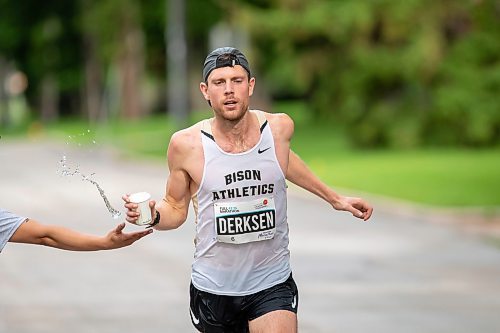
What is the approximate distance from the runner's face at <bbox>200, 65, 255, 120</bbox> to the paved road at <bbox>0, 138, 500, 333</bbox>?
1586 mm

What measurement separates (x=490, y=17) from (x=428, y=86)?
16.7 metres

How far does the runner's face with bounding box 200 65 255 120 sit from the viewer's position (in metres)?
6.32

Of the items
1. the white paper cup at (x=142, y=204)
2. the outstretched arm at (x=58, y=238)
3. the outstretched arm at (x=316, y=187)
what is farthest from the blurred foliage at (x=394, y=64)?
the white paper cup at (x=142, y=204)

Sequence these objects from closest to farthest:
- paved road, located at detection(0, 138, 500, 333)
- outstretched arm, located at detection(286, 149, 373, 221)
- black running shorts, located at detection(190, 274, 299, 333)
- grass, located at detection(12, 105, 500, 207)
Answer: black running shorts, located at detection(190, 274, 299, 333) → outstretched arm, located at detection(286, 149, 373, 221) → paved road, located at detection(0, 138, 500, 333) → grass, located at detection(12, 105, 500, 207)

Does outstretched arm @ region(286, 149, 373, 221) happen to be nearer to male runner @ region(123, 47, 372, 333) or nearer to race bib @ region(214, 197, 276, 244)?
male runner @ region(123, 47, 372, 333)

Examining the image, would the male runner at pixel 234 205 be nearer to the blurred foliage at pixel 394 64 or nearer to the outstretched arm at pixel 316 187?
the outstretched arm at pixel 316 187

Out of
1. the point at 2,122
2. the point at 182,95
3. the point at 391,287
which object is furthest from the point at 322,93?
the point at 2,122

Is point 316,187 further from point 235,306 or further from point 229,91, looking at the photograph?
point 229,91

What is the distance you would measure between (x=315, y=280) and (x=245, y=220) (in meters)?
7.89

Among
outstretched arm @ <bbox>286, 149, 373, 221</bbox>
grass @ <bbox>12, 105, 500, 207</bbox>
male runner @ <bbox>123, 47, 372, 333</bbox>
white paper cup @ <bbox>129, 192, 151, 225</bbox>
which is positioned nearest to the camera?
white paper cup @ <bbox>129, 192, 151, 225</bbox>

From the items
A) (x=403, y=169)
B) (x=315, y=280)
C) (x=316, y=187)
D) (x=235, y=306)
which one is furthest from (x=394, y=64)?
(x=235, y=306)

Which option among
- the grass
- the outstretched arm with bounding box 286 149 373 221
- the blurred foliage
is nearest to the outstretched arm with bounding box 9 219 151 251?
the outstretched arm with bounding box 286 149 373 221

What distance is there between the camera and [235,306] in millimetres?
6555

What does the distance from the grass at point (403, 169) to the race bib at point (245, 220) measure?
9.74 meters
